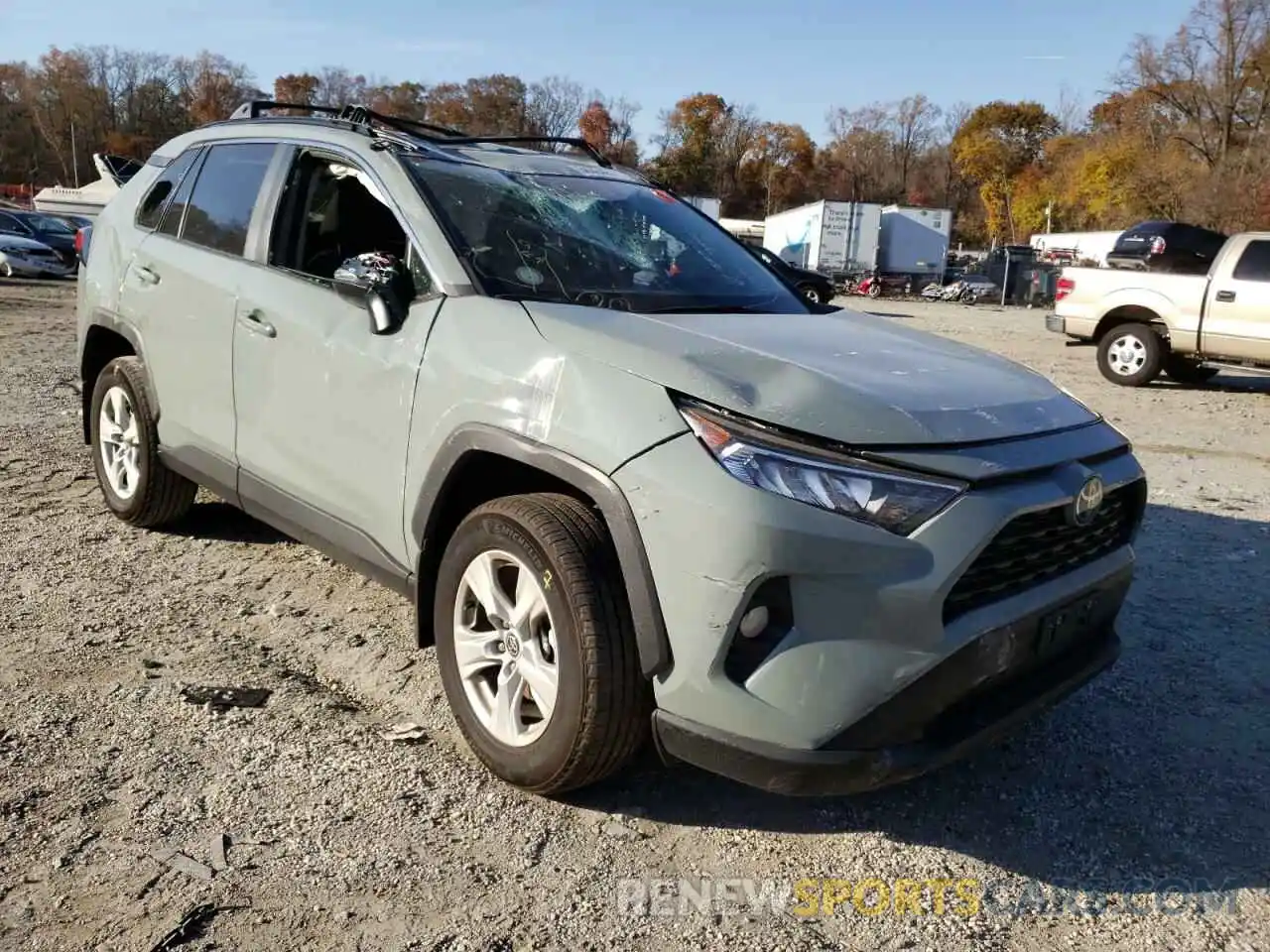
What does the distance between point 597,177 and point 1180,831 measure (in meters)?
3.02

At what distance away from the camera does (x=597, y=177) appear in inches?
160

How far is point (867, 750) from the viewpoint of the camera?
2354 mm

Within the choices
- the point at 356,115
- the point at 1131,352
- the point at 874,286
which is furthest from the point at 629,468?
the point at 874,286

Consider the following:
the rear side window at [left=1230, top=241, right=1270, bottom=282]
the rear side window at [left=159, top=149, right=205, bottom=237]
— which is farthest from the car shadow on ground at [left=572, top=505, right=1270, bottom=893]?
the rear side window at [left=1230, top=241, right=1270, bottom=282]

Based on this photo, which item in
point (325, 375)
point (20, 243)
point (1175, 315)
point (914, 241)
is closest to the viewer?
point (325, 375)

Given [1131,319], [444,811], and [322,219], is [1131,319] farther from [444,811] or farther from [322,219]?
[444,811]

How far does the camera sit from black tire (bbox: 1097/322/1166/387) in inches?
478

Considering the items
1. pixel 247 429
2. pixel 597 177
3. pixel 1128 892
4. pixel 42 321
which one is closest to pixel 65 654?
pixel 247 429

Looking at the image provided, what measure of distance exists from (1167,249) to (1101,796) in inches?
478

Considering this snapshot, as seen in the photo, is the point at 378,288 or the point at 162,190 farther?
the point at 162,190

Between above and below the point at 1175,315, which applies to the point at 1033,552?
below

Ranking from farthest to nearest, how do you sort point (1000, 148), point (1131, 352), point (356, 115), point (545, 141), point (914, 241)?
1. point (1000, 148)
2. point (914, 241)
3. point (1131, 352)
4. point (545, 141)
5. point (356, 115)

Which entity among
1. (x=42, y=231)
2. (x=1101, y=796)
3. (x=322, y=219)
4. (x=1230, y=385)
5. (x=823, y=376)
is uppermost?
(x=322, y=219)

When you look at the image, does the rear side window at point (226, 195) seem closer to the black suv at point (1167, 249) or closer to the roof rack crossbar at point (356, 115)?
the roof rack crossbar at point (356, 115)
